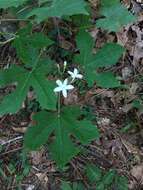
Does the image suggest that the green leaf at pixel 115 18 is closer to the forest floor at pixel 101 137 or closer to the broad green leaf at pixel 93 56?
the broad green leaf at pixel 93 56

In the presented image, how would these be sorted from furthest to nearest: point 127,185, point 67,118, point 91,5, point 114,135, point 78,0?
point 91,5 < point 114,135 < point 127,185 < point 67,118 < point 78,0

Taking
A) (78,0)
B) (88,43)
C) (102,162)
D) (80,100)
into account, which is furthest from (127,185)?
(78,0)

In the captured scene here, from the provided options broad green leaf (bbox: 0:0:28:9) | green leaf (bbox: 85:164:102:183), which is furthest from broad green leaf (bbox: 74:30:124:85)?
green leaf (bbox: 85:164:102:183)

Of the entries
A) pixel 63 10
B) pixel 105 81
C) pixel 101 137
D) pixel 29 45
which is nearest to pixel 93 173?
pixel 101 137

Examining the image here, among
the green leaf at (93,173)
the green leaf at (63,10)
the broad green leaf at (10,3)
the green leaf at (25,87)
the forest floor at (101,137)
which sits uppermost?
the broad green leaf at (10,3)

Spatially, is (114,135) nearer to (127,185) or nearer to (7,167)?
(127,185)

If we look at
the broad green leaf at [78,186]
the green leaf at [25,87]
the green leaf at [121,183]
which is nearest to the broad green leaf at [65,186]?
the broad green leaf at [78,186]
